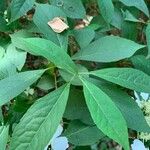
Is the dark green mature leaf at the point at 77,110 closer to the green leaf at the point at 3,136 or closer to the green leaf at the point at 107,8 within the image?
the green leaf at the point at 3,136

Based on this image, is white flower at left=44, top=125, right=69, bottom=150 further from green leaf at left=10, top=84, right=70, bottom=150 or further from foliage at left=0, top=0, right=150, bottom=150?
green leaf at left=10, top=84, right=70, bottom=150

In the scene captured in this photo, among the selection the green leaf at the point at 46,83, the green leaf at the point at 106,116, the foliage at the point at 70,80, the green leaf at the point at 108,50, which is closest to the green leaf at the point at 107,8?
the foliage at the point at 70,80

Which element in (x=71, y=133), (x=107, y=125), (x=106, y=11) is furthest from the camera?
(x=106, y=11)

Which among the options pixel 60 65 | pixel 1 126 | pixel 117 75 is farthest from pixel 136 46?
pixel 1 126

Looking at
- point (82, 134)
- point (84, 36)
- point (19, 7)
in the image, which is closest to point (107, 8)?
point (84, 36)

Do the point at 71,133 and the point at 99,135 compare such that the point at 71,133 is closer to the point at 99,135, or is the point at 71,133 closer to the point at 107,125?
the point at 99,135

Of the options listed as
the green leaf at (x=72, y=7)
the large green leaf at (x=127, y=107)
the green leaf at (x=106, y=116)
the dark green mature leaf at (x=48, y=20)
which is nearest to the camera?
the green leaf at (x=106, y=116)

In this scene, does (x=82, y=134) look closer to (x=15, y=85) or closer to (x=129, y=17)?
(x=15, y=85)
